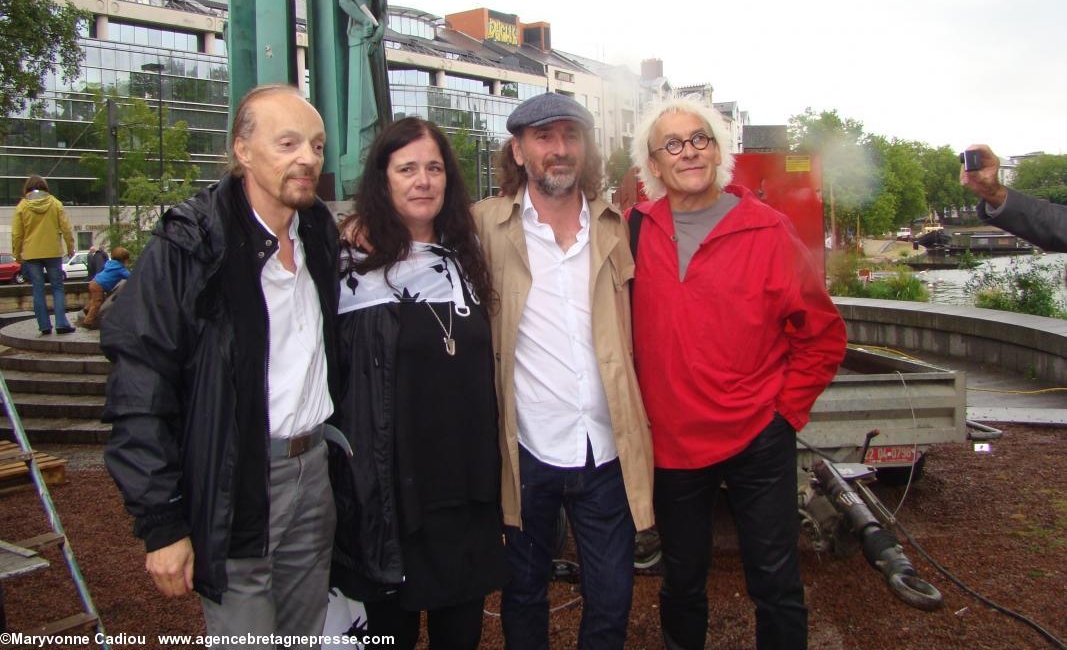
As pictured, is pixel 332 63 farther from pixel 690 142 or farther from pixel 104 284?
pixel 104 284

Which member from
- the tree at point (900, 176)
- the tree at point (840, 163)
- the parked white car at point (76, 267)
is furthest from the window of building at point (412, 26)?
the tree at point (900, 176)

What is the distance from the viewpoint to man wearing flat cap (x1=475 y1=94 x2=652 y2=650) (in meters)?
2.86

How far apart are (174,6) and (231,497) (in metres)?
66.5

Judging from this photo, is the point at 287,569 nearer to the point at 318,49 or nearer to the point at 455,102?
the point at 318,49

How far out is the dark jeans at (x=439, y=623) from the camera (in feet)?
8.94

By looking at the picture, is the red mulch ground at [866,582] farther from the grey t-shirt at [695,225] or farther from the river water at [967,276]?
the river water at [967,276]

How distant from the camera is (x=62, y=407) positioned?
26.8 feet

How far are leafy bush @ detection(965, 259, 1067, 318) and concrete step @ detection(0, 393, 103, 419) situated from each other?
460 inches

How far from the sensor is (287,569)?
2.42m

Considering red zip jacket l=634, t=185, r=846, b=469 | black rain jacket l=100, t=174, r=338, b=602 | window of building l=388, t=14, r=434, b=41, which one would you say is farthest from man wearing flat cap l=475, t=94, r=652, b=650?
window of building l=388, t=14, r=434, b=41

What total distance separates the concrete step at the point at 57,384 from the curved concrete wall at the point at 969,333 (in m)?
9.81

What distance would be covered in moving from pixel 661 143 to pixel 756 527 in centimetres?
140

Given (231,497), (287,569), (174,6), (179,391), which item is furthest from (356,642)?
(174,6)

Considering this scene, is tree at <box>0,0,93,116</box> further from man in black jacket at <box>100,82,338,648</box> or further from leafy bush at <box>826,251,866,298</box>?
man in black jacket at <box>100,82,338,648</box>
